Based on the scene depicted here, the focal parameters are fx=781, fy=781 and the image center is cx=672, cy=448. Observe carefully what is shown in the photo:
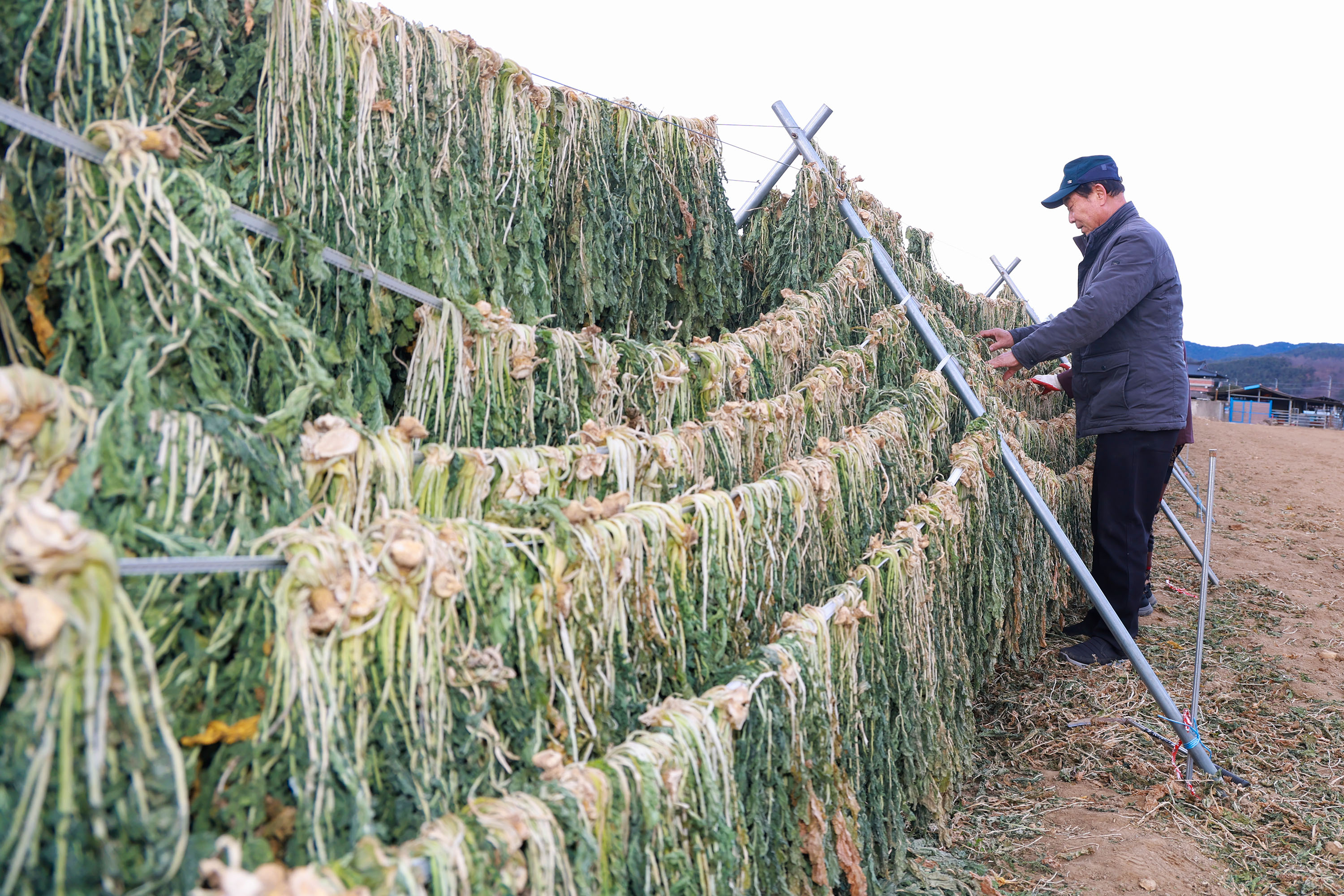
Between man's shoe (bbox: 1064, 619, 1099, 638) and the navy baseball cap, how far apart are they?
208cm

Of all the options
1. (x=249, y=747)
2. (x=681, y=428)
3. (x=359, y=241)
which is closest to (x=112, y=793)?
(x=249, y=747)

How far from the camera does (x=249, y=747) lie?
0.96 metres

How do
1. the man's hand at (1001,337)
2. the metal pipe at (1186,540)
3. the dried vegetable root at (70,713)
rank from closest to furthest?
the dried vegetable root at (70,713) → the man's hand at (1001,337) → the metal pipe at (1186,540)

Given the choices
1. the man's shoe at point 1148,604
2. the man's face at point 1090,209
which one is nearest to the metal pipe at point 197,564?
the man's face at point 1090,209

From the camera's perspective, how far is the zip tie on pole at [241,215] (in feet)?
3.52

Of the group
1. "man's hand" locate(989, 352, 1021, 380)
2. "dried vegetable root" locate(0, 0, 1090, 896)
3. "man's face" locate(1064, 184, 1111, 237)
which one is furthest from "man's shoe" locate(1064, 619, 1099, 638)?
"man's face" locate(1064, 184, 1111, 237)

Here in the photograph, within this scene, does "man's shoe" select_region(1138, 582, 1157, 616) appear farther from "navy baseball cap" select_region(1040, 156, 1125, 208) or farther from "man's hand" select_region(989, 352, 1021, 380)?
"navy baseball cap" select_region(1040, 156, 1125, 208)

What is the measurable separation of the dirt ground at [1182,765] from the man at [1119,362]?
45 cm

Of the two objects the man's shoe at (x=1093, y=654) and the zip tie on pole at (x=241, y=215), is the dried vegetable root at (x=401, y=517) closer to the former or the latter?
the zip tie on pole at (x=241, y=215)

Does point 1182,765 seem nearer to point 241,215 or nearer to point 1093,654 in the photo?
point 1093,654

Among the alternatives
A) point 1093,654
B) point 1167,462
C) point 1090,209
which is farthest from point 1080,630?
point 1090,209

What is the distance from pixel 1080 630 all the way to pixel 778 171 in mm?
2796

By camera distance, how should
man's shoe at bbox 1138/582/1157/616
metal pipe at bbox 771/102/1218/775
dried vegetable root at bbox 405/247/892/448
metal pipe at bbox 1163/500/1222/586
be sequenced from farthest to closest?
metal pipe at bbox 1163/500/1222/586 → man's shoe at bbox 1138/582/1157/616 → metal pipe at bbox 771/102/1218/775 → dried vegetable root at bbox 405/247/892/448

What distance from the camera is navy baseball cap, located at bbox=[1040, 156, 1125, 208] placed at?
3604mm
